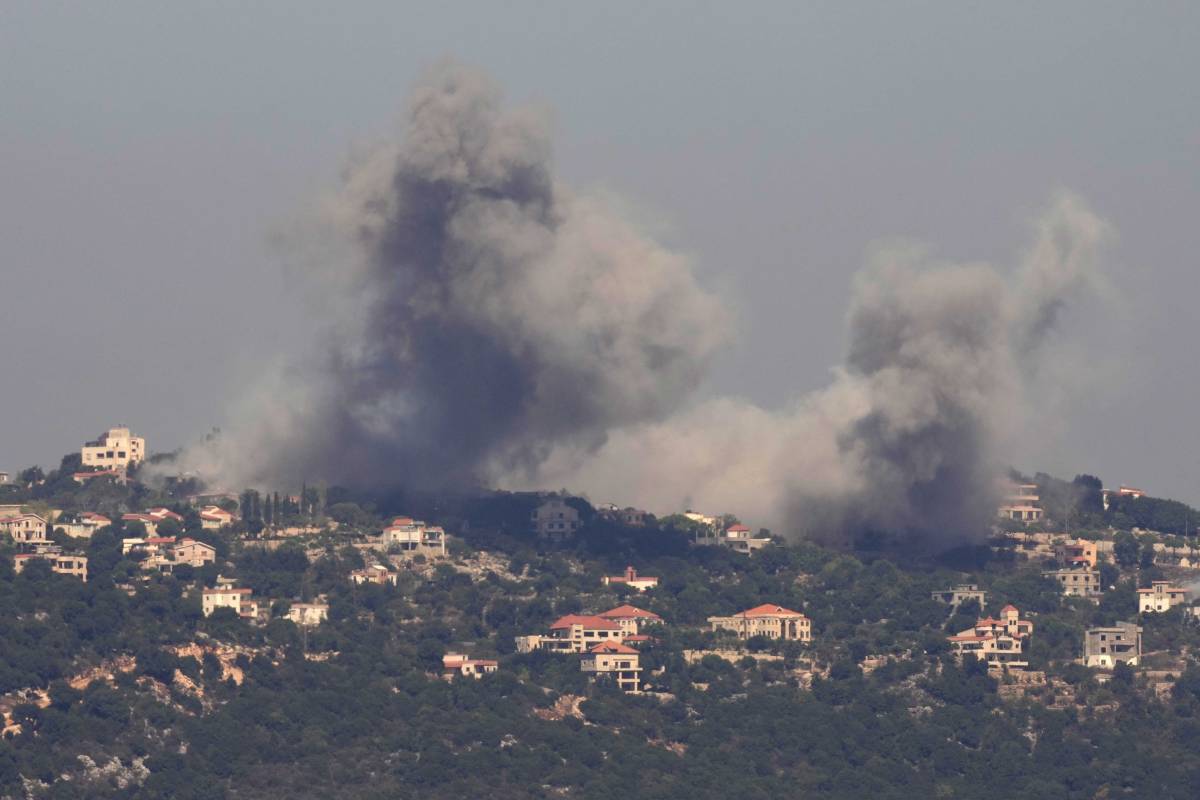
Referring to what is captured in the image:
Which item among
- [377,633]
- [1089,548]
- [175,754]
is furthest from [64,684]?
[1089,548]

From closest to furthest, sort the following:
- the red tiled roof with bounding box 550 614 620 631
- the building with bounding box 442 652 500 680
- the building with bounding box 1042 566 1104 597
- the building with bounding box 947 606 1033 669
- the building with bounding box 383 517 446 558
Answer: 1. the building with bounding box 442 652 500 680
2. the red tiled roof with bounding box 550 614 620 631
3. the building with bounding box 947 606 1033 669
4. the building with bounding box 383 517 446 558
5. the building with bounding box 1042 566 1104 597

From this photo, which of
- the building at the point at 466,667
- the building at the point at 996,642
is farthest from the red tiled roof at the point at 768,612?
the building at the point at 466,667

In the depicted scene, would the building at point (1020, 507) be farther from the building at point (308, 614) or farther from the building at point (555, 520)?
the building at point (308, 614)

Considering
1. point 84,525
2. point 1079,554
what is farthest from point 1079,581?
point 84,525

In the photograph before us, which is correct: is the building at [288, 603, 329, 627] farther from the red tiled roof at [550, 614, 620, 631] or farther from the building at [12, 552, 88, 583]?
the red tiled roof at [550, 614, 620, 631]

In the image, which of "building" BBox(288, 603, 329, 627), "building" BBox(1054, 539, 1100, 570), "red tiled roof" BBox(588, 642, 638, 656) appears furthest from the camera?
"building" BBox(1054, 539, 1100, 570)

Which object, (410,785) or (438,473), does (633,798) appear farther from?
(438,473)

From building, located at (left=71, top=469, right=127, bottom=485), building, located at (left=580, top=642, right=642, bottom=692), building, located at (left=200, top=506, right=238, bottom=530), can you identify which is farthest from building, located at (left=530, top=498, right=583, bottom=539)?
building, located at (left=71, top=469, right=127, bottom=485)
